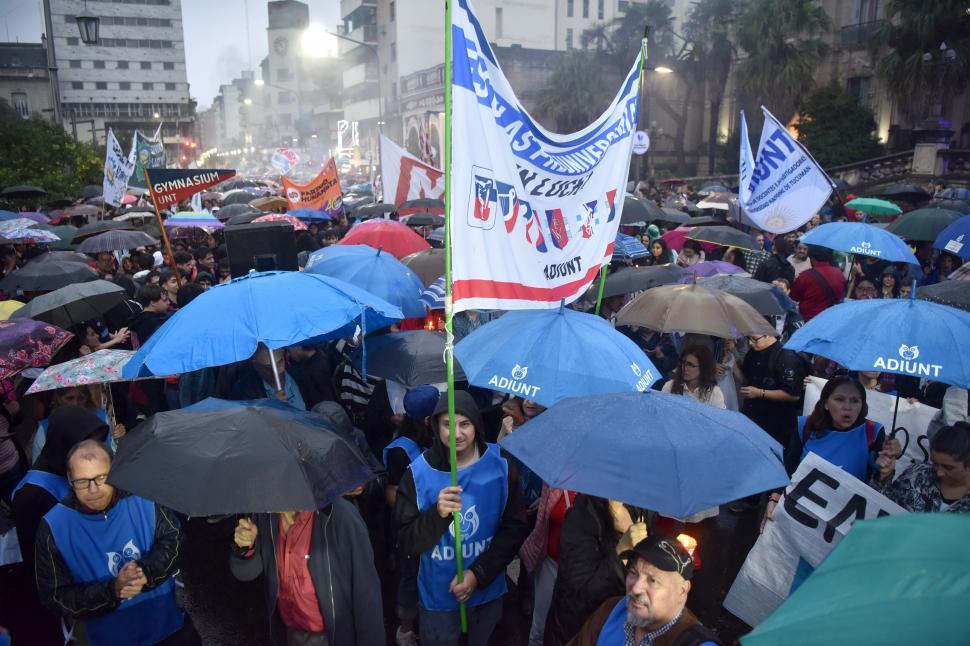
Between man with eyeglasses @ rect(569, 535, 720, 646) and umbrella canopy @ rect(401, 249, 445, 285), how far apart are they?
17.7 feet

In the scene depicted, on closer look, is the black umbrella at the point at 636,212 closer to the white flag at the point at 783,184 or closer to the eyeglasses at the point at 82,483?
the white flag at the point at 783,184

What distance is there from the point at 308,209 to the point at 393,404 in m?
10.9

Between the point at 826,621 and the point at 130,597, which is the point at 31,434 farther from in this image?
the point at 826,621

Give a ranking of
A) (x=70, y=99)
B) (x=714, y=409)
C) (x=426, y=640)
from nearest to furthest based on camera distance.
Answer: (x=714, y=409), (x=426, y=640), (x=70, y=99)

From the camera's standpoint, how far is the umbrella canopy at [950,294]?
17.5 ft

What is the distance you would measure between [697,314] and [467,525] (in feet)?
8.97

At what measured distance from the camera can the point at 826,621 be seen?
130 cm

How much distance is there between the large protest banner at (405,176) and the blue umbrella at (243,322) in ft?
22.7

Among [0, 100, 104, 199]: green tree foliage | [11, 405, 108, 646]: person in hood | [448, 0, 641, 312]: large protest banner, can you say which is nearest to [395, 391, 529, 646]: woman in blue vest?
[448, 0, 641, 312]: large protest banner

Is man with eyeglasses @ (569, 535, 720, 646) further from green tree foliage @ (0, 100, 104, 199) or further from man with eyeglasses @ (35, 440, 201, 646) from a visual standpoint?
green tree foliage @ (0, 100, 104, 199)

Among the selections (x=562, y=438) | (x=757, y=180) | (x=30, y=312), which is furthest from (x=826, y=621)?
(x=757, y=180)

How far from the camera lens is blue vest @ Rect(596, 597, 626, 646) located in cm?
255

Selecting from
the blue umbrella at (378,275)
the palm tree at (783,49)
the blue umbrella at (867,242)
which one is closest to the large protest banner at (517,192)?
the blue umbrella at (378,275)

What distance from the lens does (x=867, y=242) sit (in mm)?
7211
